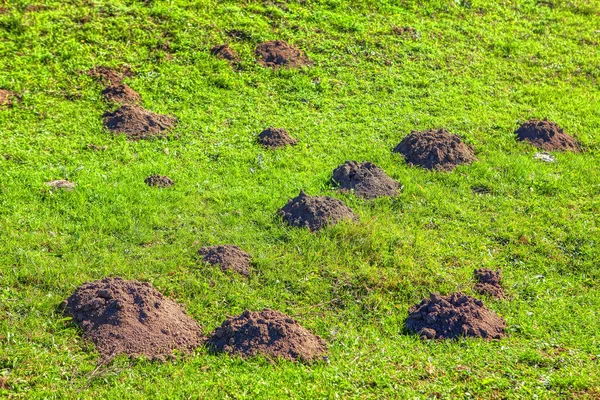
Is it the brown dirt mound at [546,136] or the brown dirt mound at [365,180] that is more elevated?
the brown dirt mound at [546,136]

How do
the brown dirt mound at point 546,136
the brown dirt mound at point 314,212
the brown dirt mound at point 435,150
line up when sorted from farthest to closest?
the brown dirt mound at point 546,136, the brown dirt mound at point 435,150, the brown dirt mound at point 314,212

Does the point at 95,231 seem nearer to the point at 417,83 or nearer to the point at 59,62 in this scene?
the point at 59,62

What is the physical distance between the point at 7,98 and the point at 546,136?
30.7ft

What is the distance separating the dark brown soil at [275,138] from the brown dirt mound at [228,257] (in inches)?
131

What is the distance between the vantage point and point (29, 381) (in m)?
6.41

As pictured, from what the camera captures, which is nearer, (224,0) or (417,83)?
(417,83)

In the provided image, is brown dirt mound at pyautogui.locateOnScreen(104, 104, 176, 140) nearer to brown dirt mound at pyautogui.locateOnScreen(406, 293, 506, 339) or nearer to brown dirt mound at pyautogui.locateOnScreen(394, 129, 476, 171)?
brown dirt mound at pyautogui.locateOnScreen(394, 129, 476, 171)

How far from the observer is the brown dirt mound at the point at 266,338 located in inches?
274

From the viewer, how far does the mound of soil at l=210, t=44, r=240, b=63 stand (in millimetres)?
14148

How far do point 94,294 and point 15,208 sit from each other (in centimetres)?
259

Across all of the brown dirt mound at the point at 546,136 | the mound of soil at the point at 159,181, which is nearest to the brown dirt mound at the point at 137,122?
the mound of soil at the point at 159,181

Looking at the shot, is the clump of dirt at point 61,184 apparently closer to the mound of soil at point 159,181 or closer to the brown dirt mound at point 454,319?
the mound of soil at point 159,181

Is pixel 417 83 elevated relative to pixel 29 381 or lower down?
elevated

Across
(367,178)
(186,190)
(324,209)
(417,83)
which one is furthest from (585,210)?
(186,190)
